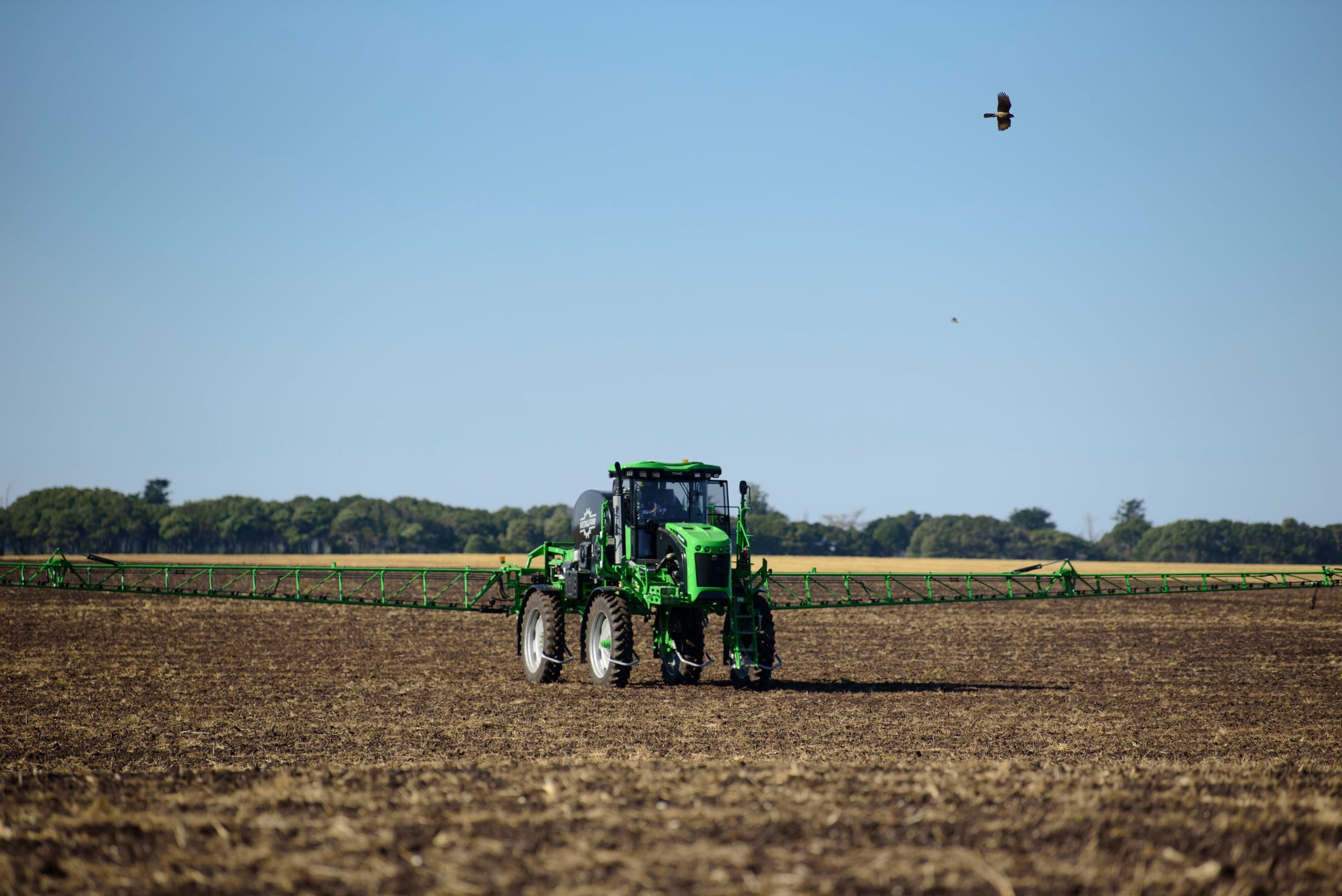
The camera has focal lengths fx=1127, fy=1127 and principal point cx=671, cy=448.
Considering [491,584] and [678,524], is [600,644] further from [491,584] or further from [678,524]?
[491,584]

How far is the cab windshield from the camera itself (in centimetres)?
1922

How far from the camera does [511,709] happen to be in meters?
16.0

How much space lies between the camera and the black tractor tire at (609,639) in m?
18.1

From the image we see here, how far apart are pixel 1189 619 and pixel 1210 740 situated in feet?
82.9

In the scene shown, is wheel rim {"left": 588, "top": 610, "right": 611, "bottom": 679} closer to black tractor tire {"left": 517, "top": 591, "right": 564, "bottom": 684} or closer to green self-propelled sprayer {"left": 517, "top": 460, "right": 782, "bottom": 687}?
green self-propelled sprayer {"left": 517, "top": 460, "right": 782, "bottom": 687}

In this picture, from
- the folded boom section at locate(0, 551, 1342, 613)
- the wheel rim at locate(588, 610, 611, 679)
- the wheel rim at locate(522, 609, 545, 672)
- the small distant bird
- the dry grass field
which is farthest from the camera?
the dry grass field

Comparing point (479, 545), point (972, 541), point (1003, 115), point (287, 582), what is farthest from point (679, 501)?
point (972, 541)

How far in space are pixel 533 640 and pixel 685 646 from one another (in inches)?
114

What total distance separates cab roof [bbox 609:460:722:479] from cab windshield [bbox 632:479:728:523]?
0.10 m

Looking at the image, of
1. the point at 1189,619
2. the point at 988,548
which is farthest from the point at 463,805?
the point at 988,548

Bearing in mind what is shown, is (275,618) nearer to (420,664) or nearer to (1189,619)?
(420,664)

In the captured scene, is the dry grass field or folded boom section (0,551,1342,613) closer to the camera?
folded boom section (0,551,1342,613)

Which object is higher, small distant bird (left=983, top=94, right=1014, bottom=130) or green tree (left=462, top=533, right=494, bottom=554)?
small distant bird (left=983, top=94, right=1014, bottom=130)

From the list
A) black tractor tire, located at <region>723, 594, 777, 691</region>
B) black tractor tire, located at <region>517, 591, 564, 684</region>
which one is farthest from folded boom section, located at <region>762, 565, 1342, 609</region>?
black tractor tire, located at <region>517, 591, 564, 684</region>
